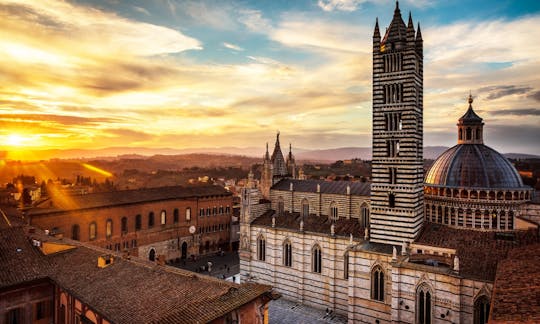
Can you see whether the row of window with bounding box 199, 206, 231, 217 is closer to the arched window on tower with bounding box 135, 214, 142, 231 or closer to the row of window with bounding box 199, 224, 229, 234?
the row of window with bounding box 199, 224, 229, 234

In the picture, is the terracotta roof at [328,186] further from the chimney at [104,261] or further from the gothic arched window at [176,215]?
the chimney at [104,261]

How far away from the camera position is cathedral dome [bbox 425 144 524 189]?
28281mm

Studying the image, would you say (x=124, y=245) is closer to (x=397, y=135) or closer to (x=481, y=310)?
(x=397, y=135)

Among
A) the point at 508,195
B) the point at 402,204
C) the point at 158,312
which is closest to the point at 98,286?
the point at 158,312

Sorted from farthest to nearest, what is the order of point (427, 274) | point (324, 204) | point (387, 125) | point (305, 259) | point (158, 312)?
point (324, 204) < point (305, 259) < point (387, 125) < point (427, 274) < point (158, 312)

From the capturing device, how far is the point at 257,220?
39.7 m

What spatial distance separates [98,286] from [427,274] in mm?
20552

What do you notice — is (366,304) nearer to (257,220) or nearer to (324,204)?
(324,204)

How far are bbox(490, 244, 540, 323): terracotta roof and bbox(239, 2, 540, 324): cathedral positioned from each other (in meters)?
0.35

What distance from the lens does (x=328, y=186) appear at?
38.5m

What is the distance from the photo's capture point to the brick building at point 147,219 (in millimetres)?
38594

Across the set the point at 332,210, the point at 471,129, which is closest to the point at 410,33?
the point at 471,129

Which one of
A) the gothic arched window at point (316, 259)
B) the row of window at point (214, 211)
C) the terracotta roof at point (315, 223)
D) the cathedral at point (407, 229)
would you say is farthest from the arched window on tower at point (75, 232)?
the gothic arched window at point (316, 259)

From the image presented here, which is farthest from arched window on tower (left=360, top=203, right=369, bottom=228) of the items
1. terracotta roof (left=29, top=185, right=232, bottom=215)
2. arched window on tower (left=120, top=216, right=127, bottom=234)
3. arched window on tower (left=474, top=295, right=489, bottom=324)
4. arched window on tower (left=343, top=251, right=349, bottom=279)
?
arched window on tower (left=120, top=216, right=127, bottom=234)
